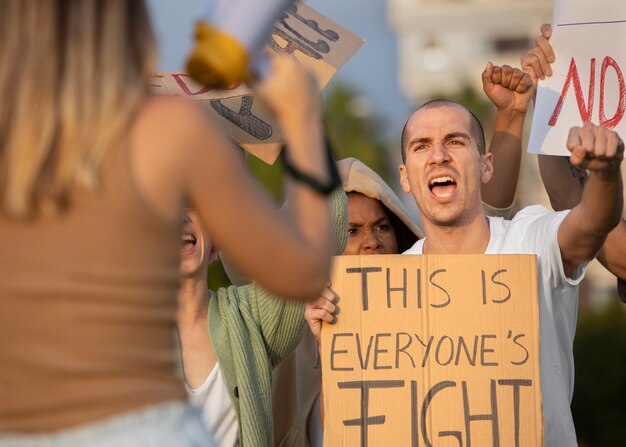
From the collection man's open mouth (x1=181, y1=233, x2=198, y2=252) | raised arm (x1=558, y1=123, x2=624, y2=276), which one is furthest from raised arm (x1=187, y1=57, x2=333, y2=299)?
man's open mouth (x1=181, y1=233, x2=198, y2=252)

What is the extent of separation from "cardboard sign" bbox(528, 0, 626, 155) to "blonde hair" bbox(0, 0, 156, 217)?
262cm

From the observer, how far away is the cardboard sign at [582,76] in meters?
4.39

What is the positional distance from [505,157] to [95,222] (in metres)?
3.03

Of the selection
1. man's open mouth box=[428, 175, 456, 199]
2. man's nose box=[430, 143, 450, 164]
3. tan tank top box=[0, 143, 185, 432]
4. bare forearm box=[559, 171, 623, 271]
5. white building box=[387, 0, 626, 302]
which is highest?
white building box=[387, 0, 626, 302]

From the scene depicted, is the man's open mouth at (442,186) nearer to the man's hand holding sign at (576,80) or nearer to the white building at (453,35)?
the man's hand holding sign at (576,80)

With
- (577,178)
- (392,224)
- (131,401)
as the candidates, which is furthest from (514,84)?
(131,401)

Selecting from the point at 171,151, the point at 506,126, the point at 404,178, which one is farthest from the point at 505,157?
the point at 171,151

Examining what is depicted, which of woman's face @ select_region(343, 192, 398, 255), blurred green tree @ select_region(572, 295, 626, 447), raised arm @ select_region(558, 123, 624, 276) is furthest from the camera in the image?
blurred green tree @ select_region(572, 295, 626, 447)

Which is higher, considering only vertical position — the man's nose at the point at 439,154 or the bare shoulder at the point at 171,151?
the man's nose at the point at 439,154

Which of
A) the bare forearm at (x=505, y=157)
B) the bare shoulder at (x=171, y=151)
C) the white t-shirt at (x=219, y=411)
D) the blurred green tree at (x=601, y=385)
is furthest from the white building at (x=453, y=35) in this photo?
the bare shoulder at (x=171, y=151)

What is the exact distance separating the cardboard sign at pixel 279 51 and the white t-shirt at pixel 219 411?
874mm

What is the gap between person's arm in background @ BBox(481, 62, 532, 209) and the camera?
461 centimetres

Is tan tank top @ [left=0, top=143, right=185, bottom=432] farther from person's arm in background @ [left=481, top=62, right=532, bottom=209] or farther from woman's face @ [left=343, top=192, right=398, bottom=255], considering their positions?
woman's face @ [left=343, top=192, right=398, bottom=255]

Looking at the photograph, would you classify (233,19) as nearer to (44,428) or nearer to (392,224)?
(44,428)
